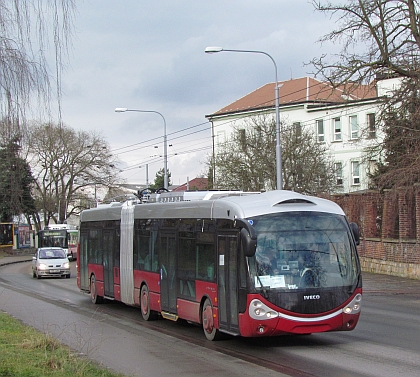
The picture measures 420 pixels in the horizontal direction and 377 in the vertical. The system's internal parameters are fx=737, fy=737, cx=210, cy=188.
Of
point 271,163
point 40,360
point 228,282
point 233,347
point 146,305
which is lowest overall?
point 233,347

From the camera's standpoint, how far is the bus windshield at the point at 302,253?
1210 cm

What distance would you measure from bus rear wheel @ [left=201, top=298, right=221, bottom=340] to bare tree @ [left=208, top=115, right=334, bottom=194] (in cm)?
3141

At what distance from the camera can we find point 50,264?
38.6 metres

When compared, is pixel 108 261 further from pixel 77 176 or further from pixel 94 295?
pixel 77 176

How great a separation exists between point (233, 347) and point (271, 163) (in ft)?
110

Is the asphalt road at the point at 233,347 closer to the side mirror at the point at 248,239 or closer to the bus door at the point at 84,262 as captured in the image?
the side mirror at the point at 248,239

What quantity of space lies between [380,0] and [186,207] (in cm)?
1678

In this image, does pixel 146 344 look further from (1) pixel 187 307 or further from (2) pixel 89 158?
(2) pixel 89 158

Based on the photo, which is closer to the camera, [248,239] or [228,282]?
[248,239]

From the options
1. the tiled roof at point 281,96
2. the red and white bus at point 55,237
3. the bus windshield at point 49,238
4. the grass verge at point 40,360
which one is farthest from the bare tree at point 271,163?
the grass verge at point 40,360

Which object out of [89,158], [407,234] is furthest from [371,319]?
[89,158]

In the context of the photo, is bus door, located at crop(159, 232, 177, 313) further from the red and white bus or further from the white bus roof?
the red and white bus

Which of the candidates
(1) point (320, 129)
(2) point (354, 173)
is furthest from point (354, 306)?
(1) point (320, 129)

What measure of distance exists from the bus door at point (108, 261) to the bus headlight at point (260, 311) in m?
9.38
